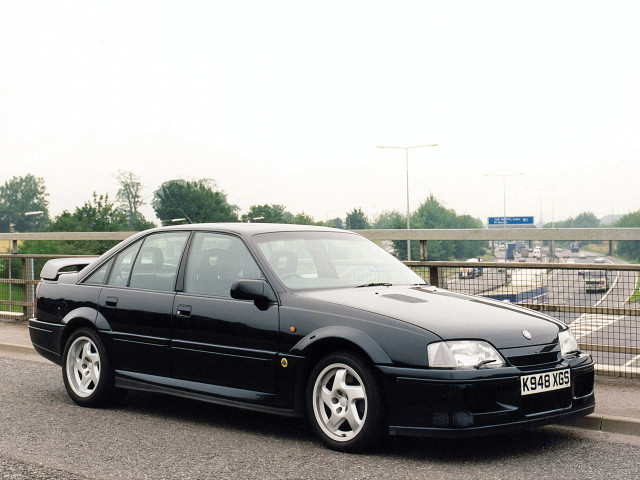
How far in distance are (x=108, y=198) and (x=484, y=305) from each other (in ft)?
334

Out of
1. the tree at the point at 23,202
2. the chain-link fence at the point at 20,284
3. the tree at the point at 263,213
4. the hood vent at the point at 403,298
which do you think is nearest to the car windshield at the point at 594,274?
the hood vent at the point at 403,298

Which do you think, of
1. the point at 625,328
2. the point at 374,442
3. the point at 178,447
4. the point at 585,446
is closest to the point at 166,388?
the point at 178,447

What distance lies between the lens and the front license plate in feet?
16.7

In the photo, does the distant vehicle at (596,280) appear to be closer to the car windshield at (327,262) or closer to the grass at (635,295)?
the grass at (635,295)

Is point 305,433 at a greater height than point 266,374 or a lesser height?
lesser

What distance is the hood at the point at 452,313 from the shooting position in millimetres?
5117

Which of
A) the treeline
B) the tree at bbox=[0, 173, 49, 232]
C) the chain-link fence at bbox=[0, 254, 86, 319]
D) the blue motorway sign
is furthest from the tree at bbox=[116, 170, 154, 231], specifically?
the chain-link fence at bbox=[0, 254, 86, 319]

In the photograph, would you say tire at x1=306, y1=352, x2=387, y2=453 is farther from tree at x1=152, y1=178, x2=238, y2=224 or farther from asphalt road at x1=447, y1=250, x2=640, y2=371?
tree at x1=152, y1=178, x2=238, y2=224

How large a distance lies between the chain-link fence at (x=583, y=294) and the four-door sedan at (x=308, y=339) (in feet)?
5.18

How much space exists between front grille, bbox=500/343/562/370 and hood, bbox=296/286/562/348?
0.04m

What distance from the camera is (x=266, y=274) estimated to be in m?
5.93

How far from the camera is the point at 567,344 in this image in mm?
5582

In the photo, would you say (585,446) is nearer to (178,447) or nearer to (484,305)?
(484,305)

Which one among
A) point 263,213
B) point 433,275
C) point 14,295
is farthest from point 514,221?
point 433,275
